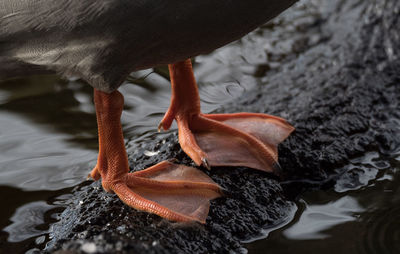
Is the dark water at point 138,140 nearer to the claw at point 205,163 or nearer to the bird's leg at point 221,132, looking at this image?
the bird's leg at point 221,132

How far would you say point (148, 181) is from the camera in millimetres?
2725

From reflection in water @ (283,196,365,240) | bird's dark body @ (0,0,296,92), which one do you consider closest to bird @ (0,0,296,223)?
bird's dark body @ (0,0,296,92)

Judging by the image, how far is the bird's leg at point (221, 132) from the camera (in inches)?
112

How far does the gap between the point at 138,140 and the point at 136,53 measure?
41.8 inches

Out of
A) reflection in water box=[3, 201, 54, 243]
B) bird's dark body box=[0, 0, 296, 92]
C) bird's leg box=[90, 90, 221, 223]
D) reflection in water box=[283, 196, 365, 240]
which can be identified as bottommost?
reflection in water box=[283, 196, 365, 240]

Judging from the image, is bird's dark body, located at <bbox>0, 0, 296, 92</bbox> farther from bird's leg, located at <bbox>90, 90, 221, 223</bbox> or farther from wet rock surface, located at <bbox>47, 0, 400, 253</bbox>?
wet rock surface, located at <bbox>47, 0, 400, 253</bbox>

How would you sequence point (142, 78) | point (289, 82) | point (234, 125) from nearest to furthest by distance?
point (234, 125)
point (289, 82)
point (142, 78)

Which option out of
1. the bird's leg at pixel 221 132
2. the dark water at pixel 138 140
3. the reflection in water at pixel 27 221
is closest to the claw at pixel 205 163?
the bird's leg at pixel 221 132

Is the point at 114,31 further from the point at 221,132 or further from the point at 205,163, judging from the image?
the point at 221,132

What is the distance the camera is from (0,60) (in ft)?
9.03

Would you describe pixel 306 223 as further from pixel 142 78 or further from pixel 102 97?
pixel 142 78

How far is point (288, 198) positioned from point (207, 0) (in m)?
1.02

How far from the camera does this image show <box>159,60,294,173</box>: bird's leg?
9.34 feet

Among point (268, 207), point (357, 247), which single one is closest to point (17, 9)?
point (268, 207)
